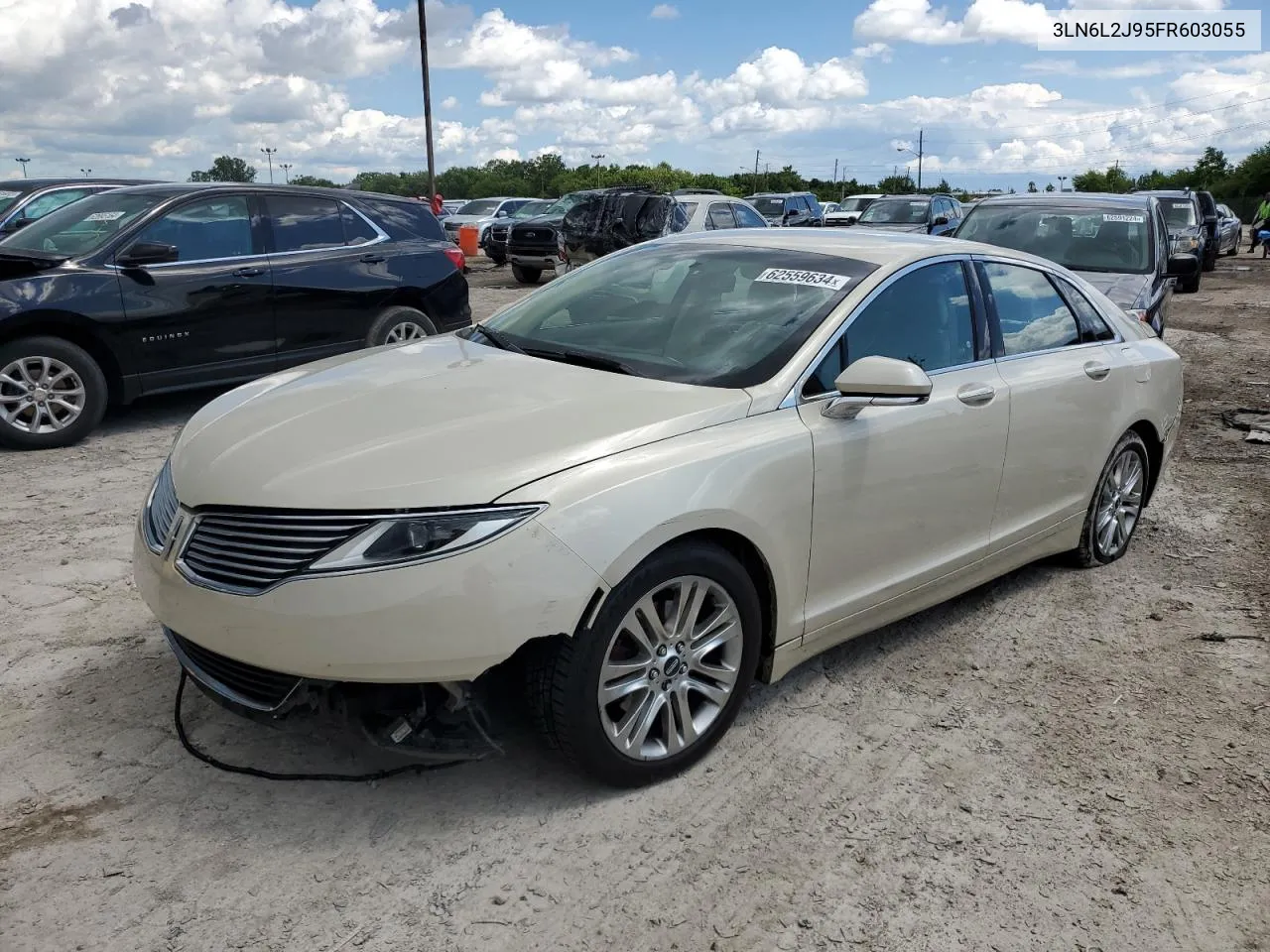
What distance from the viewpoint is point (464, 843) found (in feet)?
9.53

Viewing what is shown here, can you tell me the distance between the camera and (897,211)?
64.6ft

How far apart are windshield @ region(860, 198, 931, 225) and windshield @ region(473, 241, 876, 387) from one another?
1575cm

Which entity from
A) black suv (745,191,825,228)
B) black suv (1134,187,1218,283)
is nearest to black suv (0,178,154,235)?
black suv (1134,187,1218,283)

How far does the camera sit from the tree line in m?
61.1

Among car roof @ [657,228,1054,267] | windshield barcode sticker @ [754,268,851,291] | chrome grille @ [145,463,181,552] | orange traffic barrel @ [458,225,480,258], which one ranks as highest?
car roof @ [657,228,1054,267]

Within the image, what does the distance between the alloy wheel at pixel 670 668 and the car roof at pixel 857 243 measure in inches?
60.8

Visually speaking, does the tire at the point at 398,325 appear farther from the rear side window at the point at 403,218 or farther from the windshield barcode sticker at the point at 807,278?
the windshield barcode sticker at the point at 807,278

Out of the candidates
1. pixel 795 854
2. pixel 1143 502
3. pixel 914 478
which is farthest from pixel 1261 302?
pixel 795 854

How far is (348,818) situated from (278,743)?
49cm

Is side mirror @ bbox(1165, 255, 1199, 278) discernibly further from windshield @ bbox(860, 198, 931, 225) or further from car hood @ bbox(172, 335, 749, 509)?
windshield @ bbox(860, 198, 931, 225)

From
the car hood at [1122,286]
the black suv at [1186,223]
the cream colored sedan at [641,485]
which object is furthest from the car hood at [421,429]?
the black suv at [1186,223]

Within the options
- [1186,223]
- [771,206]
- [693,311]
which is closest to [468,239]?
[771,206]

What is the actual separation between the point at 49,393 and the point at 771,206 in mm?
24244

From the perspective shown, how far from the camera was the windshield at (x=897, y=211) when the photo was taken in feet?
63.6
